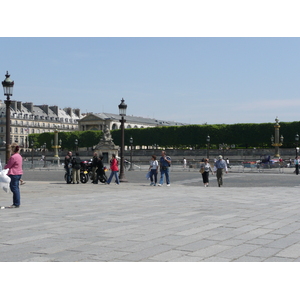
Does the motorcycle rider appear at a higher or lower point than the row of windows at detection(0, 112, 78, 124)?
lower

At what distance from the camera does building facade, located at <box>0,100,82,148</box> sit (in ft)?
431

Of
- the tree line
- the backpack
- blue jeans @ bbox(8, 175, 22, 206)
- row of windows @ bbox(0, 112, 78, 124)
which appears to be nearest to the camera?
blue jeans @ bbox(8, 175, 22, 206)

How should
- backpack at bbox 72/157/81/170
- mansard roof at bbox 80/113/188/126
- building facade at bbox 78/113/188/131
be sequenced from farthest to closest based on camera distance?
mansard roof at bbox 80/113/188/126 → building facade at bbox 78/113/188/131 → backpack at bbox 72/157/81/170

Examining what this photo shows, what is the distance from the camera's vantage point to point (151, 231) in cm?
808

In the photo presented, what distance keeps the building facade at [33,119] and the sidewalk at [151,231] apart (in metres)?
116

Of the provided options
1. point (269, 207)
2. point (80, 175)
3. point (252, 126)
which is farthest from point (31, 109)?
point (269, 207)

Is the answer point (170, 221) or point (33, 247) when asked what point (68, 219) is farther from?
point (33, 247)

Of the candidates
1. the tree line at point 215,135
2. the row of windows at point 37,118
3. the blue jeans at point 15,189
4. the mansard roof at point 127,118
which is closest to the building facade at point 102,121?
the mansard roof at point 127,118

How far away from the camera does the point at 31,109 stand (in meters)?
138

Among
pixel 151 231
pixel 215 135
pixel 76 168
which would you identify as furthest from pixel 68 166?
pixel 215 135

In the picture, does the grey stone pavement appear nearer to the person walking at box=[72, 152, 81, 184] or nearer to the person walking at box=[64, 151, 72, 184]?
the person walking at box=[72, 152, 81, 184]

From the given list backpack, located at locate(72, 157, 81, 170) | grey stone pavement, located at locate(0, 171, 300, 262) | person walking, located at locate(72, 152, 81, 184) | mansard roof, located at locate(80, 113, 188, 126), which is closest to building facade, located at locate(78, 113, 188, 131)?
mansard roof, located at locate(80, 113, 188, 126)
